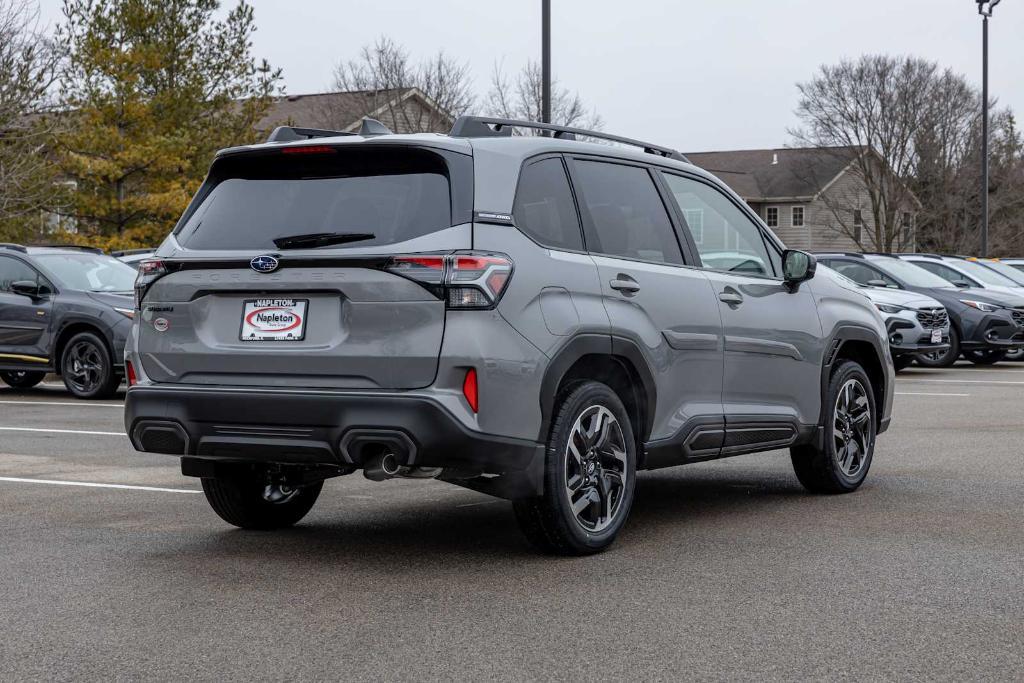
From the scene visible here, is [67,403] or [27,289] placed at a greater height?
[27,289]

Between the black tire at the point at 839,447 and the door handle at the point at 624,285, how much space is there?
2078mm

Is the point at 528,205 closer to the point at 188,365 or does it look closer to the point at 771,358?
the point at 188,365

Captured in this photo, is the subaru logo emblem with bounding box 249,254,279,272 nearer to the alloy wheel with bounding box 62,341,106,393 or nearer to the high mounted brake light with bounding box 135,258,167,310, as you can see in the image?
the high mounted brake light with bounding box 135,258,167,310

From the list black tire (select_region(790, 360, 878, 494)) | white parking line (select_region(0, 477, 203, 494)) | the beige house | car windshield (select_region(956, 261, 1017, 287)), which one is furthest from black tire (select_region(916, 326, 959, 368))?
the beige house

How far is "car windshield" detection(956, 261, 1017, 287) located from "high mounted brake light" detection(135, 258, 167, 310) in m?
20.3

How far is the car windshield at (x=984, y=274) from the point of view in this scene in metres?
25.0

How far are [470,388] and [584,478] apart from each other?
2.87 ft

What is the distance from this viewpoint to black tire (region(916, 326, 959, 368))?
2234cm

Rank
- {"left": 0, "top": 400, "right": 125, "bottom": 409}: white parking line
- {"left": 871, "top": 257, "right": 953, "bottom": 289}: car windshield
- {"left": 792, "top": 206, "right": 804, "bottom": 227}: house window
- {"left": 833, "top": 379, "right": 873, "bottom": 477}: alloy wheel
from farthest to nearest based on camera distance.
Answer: {"left": 792, "top": 206, "right": 804, "bottom": 227}: house window
{"left": 871, "top": 257, "right": 953, "bottom": 289}: car windshield
{"left": 0, "top": 400, "right": 125, "bottom": 409}: white parking line
{"left": 833, "top": 379, "right": 873, "bottom": 477}: alloy wheel

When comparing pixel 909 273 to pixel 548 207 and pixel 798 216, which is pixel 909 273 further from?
pixel 798 216

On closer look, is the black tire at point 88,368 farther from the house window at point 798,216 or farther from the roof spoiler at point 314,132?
the house window at point 798,216

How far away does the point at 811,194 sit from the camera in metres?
68.1

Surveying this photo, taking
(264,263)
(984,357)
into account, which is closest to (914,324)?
(984,357)

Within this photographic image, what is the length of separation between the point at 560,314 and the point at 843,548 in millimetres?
1784
